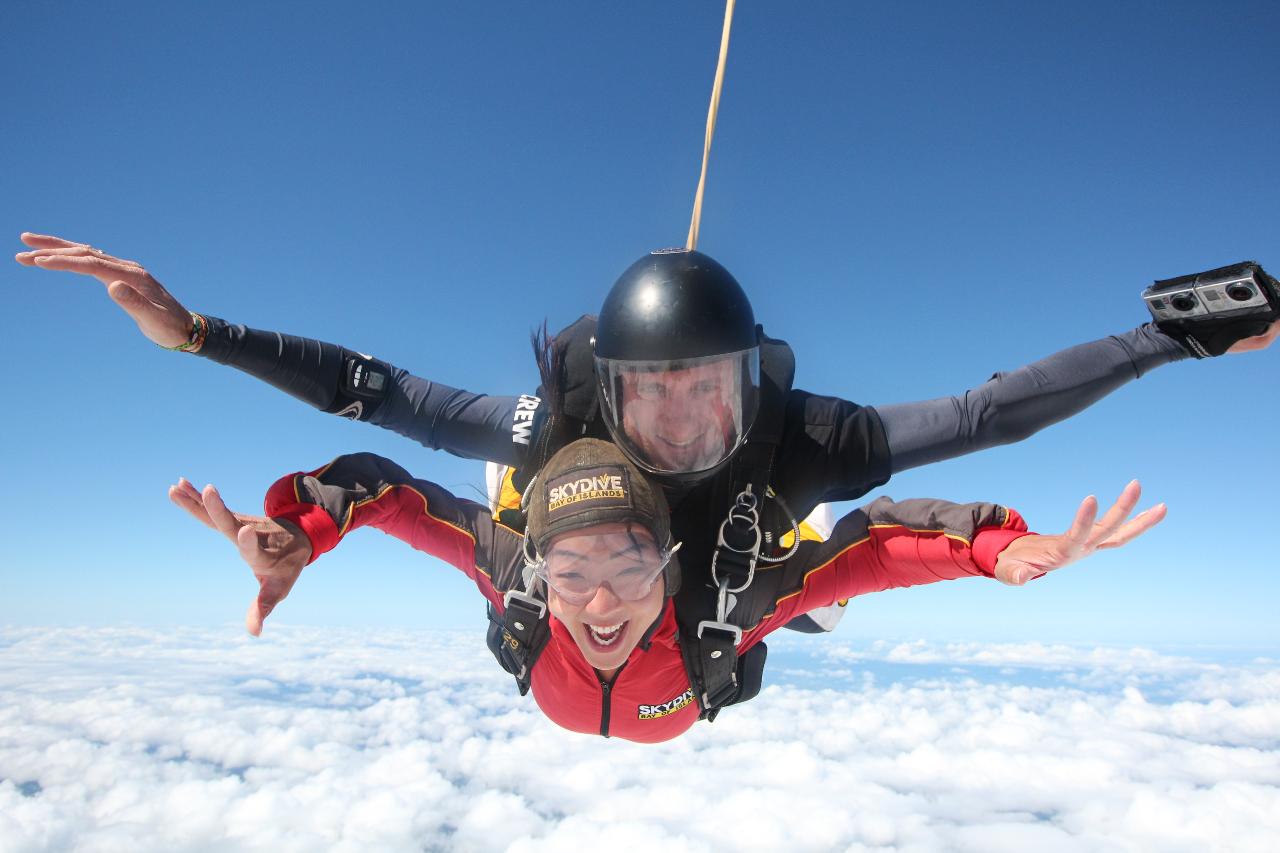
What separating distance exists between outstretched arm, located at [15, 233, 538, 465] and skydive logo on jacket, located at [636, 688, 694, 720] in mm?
1161

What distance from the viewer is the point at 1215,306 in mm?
2658

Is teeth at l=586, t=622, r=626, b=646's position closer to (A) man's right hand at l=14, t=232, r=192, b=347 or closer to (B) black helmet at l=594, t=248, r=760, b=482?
(B) black helmet at l=594, t=248, r=760, b=482

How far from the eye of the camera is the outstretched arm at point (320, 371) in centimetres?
257

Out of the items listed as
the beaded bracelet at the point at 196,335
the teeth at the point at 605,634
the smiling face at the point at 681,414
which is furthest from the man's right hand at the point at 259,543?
the smiling face at the point at 681,414

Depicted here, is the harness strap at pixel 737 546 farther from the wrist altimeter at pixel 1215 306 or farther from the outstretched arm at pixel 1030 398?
the wrist altimeter at pixel 1215 306

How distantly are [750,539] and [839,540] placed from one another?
0.47 metres

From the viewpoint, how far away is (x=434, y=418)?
3.02 metres

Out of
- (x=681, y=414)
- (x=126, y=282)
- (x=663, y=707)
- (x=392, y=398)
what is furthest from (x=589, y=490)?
(x=126, y=282)

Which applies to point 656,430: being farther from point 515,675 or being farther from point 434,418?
point 515,675

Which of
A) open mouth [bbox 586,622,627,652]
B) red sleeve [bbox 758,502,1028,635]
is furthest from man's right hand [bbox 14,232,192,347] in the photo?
red sleeve [bbox 758,502,1028,635]

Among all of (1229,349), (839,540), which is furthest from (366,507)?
(1229,349)

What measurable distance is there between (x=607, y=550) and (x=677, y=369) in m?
0.62

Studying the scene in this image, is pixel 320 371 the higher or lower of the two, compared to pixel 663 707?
higher

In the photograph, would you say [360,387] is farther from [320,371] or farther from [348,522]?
[348,522]
